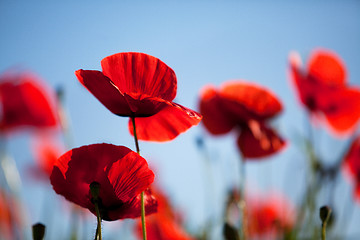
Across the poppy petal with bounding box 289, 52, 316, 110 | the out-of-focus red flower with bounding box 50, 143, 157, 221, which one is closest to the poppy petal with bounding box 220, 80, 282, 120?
the poppy petal with bounding box 289, 52, 316, 110

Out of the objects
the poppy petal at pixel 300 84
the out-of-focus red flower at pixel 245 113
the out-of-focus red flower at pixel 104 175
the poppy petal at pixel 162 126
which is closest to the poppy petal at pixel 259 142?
the out-of-focus red flower at pixel 245 113

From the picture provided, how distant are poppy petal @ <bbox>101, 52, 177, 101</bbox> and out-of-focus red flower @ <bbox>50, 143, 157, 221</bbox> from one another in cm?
9

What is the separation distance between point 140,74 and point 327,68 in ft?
2.17

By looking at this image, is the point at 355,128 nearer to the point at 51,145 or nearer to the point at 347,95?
the point at 347,95

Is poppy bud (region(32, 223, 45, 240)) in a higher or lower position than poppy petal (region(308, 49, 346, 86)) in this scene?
lower

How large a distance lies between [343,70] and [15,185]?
0.78 m

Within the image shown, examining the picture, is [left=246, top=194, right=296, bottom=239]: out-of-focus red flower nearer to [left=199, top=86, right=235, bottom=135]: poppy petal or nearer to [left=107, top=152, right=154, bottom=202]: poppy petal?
[left=199, top=86, right=235, bottom=135]: poppy petal

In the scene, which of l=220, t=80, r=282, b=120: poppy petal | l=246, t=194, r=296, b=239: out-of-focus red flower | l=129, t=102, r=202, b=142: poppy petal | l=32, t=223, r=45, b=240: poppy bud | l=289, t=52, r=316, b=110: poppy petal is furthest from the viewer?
l=246, t=194, r=296, b=239: out-of-focus red flower

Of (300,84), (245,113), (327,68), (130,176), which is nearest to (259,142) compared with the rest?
(245,113)

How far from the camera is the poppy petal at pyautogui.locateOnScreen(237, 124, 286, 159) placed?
2.66ft

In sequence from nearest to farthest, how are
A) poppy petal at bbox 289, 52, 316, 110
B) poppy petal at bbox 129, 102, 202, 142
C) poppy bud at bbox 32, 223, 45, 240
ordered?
poppy bud at bbox 32, 223, 45, 240 → poppy petal at bbox 129, 102, 202, 142 → poppy petal at bbox 289, 52, 316, 110

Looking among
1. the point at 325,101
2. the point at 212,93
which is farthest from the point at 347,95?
the point at 212,93

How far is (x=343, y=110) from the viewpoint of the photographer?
98 cm

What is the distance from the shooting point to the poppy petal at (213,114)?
2.76 ft
